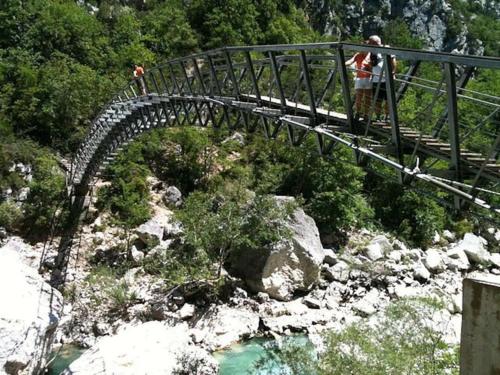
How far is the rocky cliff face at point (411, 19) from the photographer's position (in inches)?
2566

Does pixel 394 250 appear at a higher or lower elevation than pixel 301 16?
lower

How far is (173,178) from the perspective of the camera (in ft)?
105

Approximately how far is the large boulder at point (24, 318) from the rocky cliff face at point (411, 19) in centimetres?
5065

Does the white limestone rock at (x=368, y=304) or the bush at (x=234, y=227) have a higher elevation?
the bush at (x=234, y=227)

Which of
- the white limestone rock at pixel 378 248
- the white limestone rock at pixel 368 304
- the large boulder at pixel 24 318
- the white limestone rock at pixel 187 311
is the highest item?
the large boulder at pixel 24 318

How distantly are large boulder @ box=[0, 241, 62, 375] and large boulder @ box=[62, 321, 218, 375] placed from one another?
4.68 feet

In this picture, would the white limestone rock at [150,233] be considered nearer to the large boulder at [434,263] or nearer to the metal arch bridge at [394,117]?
the metal arch bridge at [394,117]

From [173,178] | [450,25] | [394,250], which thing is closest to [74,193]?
[173,178]

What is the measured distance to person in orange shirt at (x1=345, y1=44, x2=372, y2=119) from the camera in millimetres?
9039

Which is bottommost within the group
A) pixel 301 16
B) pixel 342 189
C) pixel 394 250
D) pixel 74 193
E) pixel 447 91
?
pixel 394 250

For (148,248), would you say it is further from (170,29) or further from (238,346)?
(170,29)

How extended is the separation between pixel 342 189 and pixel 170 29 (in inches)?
847

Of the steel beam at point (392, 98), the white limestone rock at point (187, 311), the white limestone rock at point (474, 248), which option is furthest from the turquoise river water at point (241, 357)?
the white limestone rock at point (474, 248)

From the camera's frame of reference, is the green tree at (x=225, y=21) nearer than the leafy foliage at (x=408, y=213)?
No
